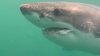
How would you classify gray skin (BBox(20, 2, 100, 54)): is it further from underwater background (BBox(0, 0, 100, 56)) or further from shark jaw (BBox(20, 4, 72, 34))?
underwater background (BBox(0, 0, 100, 56))

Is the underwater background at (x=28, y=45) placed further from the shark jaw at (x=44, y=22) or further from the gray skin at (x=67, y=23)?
the shark jaw at (x=44, y=22)

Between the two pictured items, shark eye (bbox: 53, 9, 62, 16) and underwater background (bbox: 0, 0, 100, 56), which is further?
underwater background (bbox: 0, 0, 100, 56)

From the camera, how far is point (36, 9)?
2.71 meters

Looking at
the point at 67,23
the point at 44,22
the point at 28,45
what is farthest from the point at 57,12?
the point at 28,45

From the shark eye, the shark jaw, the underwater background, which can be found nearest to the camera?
the shark jaw

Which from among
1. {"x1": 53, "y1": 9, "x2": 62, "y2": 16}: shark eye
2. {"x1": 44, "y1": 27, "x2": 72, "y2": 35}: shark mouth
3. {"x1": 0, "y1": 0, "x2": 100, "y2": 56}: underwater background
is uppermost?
{"x1": 0, "y1": 0, "x2": 100, "y2": 56}: underwater background

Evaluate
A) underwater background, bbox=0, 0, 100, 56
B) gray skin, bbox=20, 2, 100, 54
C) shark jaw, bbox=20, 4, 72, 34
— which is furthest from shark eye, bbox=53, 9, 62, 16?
underwater background, bbox=0, 0, 100, 56

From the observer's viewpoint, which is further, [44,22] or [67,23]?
[67,23]

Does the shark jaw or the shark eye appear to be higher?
the shark eye

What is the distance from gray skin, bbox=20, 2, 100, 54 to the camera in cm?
266

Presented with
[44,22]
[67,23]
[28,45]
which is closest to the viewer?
[44,22]

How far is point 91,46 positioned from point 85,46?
7 cm

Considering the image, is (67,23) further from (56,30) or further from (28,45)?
(28,45)

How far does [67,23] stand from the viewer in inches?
109
